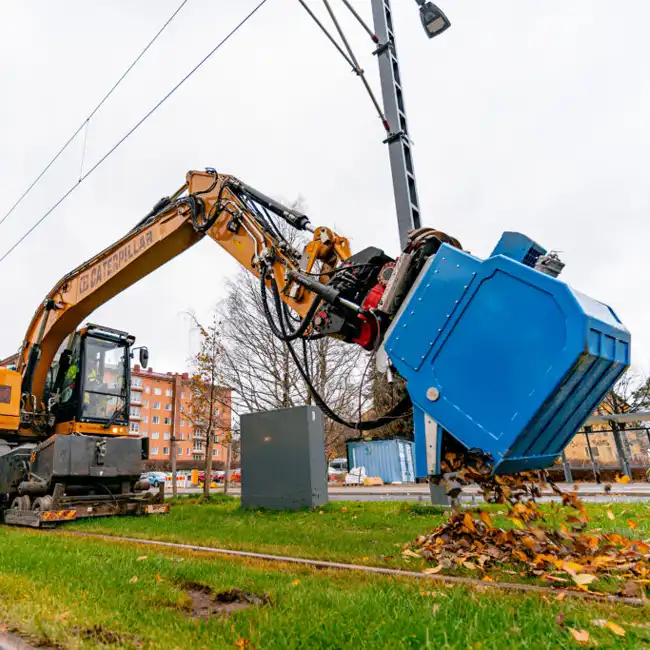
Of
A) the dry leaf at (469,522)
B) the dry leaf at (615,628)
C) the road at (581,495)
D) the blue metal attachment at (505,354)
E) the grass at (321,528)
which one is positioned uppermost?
the blue metal attachment at (505,354)

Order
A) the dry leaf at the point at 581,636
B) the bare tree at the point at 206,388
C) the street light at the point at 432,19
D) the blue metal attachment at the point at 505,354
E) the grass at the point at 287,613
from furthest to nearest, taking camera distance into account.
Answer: the bare tree at the point at 206,388, the street light at the point at 432,19, the blue metal attachment at the point at 505,354, the grass at the point at 287,613, the dry leaf at the point at 581,636

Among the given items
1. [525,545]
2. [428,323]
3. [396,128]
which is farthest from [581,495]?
[428,323]

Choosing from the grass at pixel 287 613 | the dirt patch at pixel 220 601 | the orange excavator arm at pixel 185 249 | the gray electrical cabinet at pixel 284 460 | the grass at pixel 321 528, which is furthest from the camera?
the gray electrical cabinet at pixel 284 460

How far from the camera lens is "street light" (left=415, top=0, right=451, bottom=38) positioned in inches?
260

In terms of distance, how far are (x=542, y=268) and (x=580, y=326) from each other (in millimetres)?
732

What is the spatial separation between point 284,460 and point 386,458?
47.1 ft

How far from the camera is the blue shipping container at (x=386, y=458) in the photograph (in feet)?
73.3

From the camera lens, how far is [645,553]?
137 inches

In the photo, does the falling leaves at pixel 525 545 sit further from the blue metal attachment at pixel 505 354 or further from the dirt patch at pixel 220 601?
the dirt patch at pixel 220 601

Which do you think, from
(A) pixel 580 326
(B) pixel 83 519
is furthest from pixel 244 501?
(A) pixel 580 326

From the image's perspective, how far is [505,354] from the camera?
3.34 metres

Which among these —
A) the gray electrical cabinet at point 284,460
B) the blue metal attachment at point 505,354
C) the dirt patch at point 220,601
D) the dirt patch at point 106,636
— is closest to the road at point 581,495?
the gray electrical cabinet at point 284,460

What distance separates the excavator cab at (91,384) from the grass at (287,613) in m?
5.78

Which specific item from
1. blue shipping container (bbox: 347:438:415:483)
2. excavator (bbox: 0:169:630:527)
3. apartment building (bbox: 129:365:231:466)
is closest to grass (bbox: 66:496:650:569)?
excavator (bbox: 0:169:630:527)
